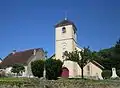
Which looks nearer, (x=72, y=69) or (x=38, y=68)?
(x=38, y=68)

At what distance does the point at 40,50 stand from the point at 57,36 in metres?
7.36

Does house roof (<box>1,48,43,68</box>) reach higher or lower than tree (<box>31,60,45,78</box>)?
higher

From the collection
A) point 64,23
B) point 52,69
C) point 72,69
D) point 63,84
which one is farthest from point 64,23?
point 63,84

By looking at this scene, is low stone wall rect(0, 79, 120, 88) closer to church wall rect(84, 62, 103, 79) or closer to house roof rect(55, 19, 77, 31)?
church wall rect(84, 62, 103, 79)

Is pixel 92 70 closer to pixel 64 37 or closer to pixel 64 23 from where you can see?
pixel 64 37

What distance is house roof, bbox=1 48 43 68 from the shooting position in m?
64.6

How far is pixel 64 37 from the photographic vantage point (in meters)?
62.9

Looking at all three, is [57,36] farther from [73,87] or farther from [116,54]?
[73,87]

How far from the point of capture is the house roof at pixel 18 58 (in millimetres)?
64625

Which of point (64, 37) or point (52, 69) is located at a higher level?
point (64, 37)

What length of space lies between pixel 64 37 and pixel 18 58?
13.3 meters

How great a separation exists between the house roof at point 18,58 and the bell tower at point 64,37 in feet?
23.8

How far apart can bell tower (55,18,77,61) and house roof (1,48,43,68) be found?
23.8 ft

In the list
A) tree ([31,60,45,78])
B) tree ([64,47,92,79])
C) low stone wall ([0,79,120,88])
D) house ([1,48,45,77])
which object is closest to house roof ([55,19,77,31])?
house ([1,48,45,77])
